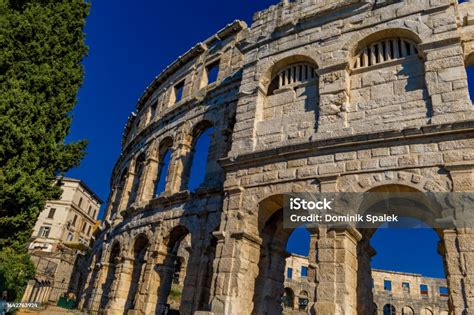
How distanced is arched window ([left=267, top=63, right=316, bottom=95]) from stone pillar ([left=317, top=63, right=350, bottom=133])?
2.07 feet

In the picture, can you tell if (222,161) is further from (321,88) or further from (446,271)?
(446,271)

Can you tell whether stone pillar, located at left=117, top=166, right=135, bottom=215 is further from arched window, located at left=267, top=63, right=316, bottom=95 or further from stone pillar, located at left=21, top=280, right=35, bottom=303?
arched window, located at left=267, top=63, right=316, bottom=95

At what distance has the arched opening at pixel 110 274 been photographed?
14.1 metres

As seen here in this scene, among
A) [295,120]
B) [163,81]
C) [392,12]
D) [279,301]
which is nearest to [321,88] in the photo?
[295,120]

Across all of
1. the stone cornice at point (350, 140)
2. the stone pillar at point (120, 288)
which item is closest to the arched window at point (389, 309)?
the stone pillar at point (120, 288)

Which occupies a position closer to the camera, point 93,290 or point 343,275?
point 343,275

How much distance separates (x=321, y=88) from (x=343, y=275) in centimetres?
438

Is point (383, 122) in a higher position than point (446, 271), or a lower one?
higher

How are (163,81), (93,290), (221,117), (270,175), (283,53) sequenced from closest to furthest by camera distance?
(270,175)
(283,53)
(221,117)
(93,290)
(163,81)

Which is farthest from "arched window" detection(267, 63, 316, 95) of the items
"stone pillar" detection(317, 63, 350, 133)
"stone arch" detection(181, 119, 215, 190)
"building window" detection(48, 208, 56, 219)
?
"building window" detection(48, 208, 56, 219)

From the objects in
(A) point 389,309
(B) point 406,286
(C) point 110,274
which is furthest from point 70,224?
(B) point 406,286

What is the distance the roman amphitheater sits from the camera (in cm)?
674

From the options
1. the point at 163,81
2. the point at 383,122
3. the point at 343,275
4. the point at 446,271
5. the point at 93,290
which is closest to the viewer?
the point at 446,271

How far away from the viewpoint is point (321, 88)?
344 inches
